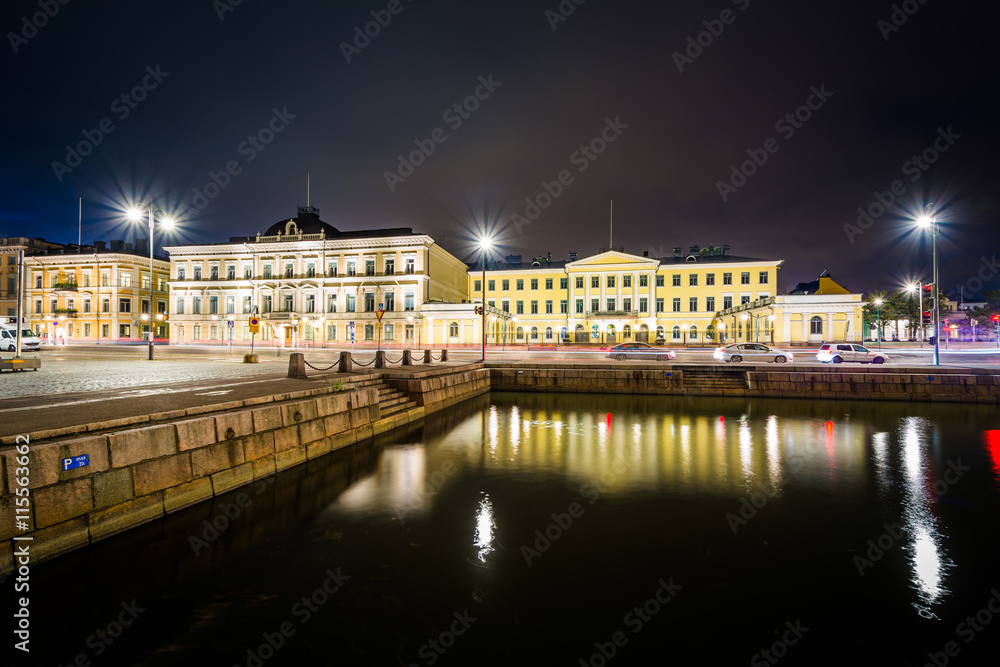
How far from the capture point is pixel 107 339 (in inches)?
2201

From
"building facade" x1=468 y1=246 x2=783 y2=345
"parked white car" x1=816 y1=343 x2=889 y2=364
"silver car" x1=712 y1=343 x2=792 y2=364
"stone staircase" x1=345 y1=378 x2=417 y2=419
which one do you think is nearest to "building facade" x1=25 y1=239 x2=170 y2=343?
"building facade" x1=468 y1=246 x2=783 y2=345

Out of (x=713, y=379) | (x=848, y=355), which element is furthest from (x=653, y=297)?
(x=713, y=379)

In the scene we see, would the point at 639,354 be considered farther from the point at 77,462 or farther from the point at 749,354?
the point at 77,462

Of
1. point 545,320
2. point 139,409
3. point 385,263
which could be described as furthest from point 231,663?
point 545,320

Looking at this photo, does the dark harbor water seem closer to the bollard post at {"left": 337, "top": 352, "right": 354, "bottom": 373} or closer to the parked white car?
the bollard post at {"left": 337, "top": 352, "right": 354, "bottom": 373}

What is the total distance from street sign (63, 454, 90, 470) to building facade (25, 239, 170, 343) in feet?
205

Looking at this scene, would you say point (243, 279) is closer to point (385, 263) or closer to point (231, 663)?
point (385, 263)

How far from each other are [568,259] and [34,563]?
65799 mm

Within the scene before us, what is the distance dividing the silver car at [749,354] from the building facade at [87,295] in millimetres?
62658

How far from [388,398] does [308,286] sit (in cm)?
4509

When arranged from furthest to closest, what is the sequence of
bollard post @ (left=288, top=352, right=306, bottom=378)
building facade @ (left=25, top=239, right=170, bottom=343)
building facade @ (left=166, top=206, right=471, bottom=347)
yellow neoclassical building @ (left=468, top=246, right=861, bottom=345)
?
building facade @ (left=25, top=239, right=170, bottom=343) < yellow neoclassical building @ (left=468, top=246, right=861, bottom=345) < building facade @ (left=166, top=206, right=471, bottom=347) < bollard post @ (left=288, top=352, right=306, bottom=378)

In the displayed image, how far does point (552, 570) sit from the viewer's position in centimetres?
586

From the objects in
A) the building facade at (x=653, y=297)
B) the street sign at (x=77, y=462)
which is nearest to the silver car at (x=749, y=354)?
the building facade at (x=653, y=297)

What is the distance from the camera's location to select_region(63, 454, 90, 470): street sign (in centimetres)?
574
